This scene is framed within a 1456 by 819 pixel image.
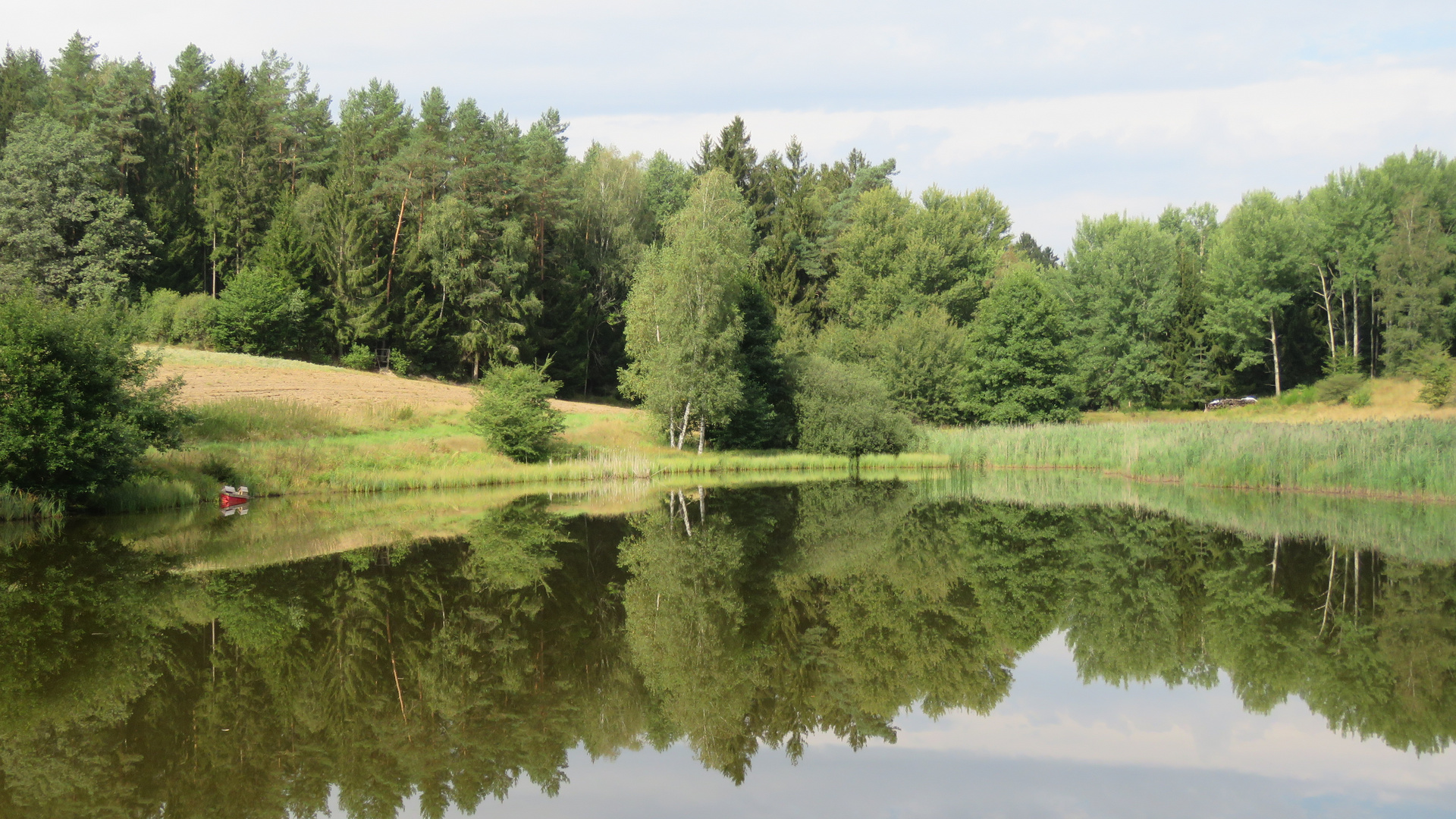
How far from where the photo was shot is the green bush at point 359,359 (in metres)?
48.5

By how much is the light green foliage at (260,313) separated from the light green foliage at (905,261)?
31.7m

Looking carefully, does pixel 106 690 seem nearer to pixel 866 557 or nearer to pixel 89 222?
pixel 866 557

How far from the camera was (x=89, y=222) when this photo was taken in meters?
47.2

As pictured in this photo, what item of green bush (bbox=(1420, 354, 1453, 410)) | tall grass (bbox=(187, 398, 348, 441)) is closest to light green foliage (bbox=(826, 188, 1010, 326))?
green bush (bbox=(1420, 354, 1453, 410))

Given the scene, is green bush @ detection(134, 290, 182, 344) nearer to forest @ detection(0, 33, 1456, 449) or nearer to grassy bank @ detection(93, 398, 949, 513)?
forest @ detection(0, 33, 1456, 449)

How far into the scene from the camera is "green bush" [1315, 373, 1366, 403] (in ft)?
173

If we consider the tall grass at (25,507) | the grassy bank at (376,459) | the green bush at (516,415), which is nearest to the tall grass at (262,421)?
the grassy bank at (376,459)

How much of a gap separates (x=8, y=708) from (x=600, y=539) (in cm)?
1034

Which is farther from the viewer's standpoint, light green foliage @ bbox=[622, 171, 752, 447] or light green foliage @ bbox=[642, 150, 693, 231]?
light green foliage @ bbox=[642, 150, 693, 231]

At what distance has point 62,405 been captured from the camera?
1950cm

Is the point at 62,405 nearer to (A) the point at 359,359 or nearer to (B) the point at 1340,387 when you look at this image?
(A) the point at 359,359

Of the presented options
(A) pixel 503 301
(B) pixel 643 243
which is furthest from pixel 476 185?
(B) pixel 643 243

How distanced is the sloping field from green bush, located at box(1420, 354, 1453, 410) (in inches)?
1554

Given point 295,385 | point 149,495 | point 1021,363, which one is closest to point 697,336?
point 295,385
